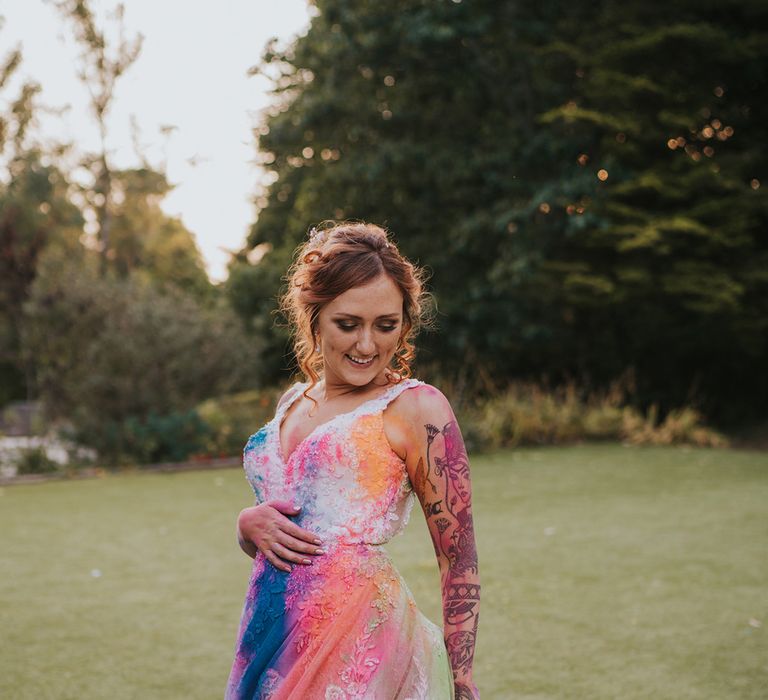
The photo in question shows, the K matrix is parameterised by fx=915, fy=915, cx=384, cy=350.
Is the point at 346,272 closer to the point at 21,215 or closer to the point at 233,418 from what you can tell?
the point at 233,418

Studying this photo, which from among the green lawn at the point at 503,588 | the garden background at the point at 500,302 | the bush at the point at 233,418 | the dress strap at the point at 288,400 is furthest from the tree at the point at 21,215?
the dress strap at the point at 288,400

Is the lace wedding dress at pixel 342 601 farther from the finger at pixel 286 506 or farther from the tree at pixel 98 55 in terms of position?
the tree at pixel 98 55

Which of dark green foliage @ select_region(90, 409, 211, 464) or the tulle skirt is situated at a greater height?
the tulle skirt

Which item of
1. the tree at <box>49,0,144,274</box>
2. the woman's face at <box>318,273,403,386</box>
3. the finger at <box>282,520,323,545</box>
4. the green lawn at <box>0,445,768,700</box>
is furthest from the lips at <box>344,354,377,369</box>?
the tree at <box>49,0,144,274</box>

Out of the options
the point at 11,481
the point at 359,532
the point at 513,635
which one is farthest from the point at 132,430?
the point at 359,532

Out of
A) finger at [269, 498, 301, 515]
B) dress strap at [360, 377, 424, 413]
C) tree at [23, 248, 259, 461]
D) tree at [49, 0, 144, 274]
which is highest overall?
tree at [49, 0, 144, 274]

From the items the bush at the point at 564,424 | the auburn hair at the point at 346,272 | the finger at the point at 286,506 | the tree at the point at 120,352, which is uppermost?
the auburn hair at the point at 346,272

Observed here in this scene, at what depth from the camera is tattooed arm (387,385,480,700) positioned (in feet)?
6.55

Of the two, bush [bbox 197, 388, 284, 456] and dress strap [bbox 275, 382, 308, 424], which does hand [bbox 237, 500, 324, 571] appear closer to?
dress strap [bbox 275, 382, 308, 424]

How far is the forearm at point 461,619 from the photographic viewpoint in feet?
6.63

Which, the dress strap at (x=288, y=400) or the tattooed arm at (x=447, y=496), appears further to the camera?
the dress strap at (x=288, y=400)

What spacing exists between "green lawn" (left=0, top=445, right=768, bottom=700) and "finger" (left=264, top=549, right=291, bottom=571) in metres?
2.97

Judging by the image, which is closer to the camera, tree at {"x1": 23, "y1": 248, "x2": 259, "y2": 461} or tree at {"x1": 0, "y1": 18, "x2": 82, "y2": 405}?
tree at {"x1": 23, "y1": 248, "x2": 259, "y2": 461}

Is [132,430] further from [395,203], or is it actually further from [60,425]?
[395,203]
